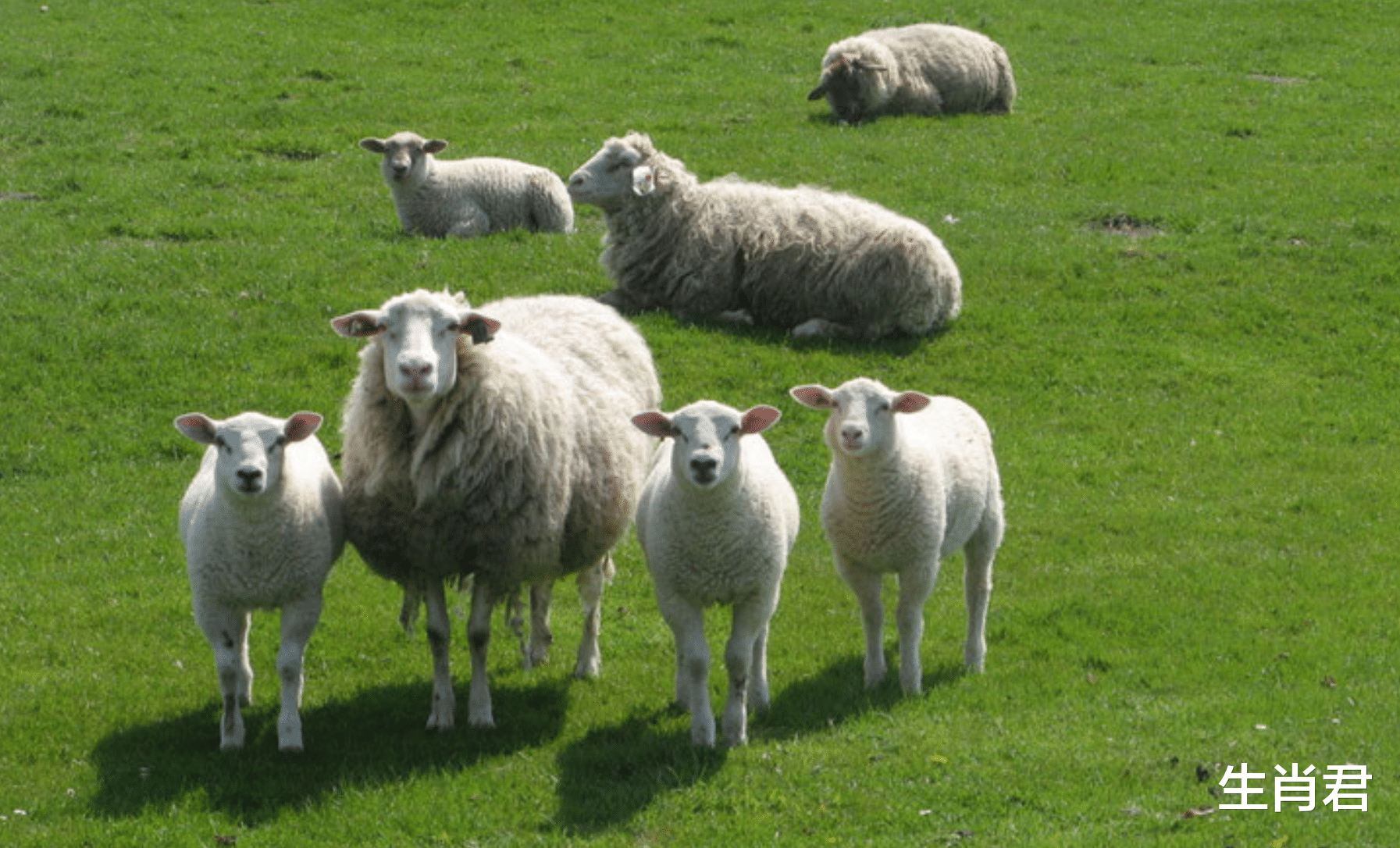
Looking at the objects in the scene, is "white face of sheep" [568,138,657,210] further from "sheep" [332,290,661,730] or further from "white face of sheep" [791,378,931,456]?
"white face of sheep" [791,378,931,456]

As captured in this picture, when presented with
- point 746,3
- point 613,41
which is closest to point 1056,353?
point 613,41

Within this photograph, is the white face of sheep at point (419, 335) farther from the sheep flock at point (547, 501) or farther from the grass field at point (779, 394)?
the grass field at point (779, 394)

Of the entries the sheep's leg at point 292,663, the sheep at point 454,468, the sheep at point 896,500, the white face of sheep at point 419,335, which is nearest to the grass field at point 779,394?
the sheep's leg at point 292,663

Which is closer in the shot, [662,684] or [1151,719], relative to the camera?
[1151,719]

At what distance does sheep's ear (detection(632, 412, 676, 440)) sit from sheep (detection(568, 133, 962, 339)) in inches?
317

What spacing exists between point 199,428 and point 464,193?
35.5 feet

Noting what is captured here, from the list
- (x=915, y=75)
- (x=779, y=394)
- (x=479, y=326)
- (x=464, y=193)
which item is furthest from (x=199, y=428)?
(x=915, y=75)

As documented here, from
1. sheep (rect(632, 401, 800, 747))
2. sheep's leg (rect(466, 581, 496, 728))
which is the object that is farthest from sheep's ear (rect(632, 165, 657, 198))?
sheep (rect(632, 401, 800, 747))

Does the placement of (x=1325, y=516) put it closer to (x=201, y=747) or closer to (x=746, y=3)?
(x=201, y=747)

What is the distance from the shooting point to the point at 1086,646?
1074cm

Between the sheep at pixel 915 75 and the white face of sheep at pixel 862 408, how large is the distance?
16.1 m

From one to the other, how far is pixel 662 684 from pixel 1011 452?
536cm

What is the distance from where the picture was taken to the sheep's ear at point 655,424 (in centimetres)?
862

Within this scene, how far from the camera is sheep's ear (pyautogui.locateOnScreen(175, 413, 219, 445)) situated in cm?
865
